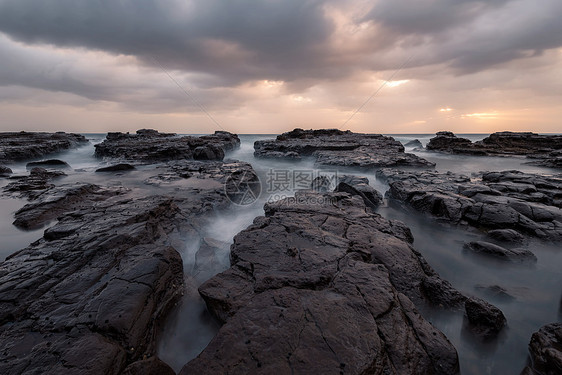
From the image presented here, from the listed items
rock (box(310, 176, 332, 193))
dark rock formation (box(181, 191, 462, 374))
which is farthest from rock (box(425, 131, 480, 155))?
dark rock formation (box(181, 191, 462, 374))

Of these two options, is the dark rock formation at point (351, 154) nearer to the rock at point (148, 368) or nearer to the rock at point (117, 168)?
the rock at point (117, 168)

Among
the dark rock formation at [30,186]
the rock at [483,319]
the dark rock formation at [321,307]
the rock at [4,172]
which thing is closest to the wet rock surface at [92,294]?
the dark rock formation at [321,307]

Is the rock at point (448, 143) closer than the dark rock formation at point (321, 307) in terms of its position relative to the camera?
No

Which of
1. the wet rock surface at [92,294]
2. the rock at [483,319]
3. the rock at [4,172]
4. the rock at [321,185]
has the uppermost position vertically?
the rock at [4,172]

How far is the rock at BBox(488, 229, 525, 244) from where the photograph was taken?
5059 mm

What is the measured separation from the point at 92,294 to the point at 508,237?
7.64 m

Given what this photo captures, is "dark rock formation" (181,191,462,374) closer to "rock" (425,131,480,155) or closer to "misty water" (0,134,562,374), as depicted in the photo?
"misty water" (0,134,562,374)

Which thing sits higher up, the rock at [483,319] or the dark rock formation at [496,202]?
the dark rock formation at [496,202]

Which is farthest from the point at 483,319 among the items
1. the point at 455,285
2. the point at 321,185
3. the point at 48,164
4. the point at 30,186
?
the point at 48,164

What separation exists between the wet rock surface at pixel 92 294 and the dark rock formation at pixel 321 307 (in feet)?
2.15

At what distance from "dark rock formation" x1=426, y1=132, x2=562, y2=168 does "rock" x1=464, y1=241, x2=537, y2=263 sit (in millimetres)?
19426

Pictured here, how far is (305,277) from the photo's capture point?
3025 mm

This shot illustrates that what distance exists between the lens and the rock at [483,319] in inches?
116

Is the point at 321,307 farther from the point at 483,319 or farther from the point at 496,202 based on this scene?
the point at 496,202
